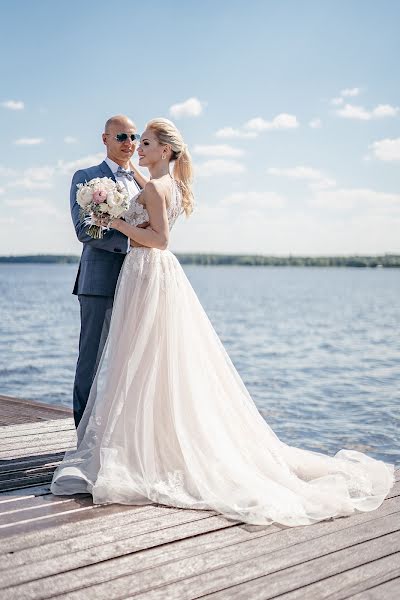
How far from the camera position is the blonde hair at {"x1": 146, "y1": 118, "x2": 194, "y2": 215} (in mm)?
4387

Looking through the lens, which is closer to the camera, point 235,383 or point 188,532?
point 188,532

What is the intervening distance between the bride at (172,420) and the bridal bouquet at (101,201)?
11 centimetres

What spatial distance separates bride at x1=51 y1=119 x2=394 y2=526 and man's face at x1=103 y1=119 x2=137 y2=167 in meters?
0.29

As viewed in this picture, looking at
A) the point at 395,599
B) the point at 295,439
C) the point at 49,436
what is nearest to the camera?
the point at 395,599

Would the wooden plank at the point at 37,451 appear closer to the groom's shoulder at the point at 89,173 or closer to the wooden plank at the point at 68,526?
the wooden plank at the point at 68,526

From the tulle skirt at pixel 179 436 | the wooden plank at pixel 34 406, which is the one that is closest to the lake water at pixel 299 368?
the wooden plank at pixel 34 406

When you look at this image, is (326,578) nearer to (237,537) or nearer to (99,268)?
(237,537)

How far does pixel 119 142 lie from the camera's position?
4.69m

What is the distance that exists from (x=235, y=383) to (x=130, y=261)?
0.93 m

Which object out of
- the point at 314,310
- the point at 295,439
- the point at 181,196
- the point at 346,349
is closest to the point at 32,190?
the point at 314,310

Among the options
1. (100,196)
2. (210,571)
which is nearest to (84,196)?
(100,196)

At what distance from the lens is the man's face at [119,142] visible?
466cm

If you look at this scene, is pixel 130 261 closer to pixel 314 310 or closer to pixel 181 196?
pixel 181 196

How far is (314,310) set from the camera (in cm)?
3678
